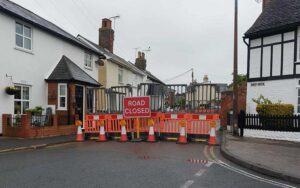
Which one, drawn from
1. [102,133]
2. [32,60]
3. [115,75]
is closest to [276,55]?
[102,133]

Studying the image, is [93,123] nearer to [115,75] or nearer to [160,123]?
[160,123]

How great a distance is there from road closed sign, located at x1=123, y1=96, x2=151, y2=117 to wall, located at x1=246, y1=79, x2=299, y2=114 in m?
6.75

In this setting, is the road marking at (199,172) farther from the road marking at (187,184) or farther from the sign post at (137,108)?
the sign post at (137,108)

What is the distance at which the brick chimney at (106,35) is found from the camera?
98.4 feet

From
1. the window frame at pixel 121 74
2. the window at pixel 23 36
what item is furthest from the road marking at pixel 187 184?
the window frame at pixel 121 74

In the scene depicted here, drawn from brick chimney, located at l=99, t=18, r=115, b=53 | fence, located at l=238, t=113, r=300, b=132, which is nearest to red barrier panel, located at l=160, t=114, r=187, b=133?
fence, located at l=238, t=113, r=300, b=132

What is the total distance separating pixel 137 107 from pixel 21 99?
6.21m

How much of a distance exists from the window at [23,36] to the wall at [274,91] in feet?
39.9

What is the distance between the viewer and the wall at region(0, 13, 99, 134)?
1412cm

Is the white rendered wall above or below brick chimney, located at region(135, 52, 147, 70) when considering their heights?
below

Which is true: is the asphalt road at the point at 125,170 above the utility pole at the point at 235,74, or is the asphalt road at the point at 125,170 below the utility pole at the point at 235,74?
below

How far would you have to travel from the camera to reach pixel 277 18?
19109 millimetres

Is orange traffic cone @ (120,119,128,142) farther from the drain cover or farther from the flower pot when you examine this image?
the flower pot

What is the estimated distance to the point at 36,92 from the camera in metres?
16.5
